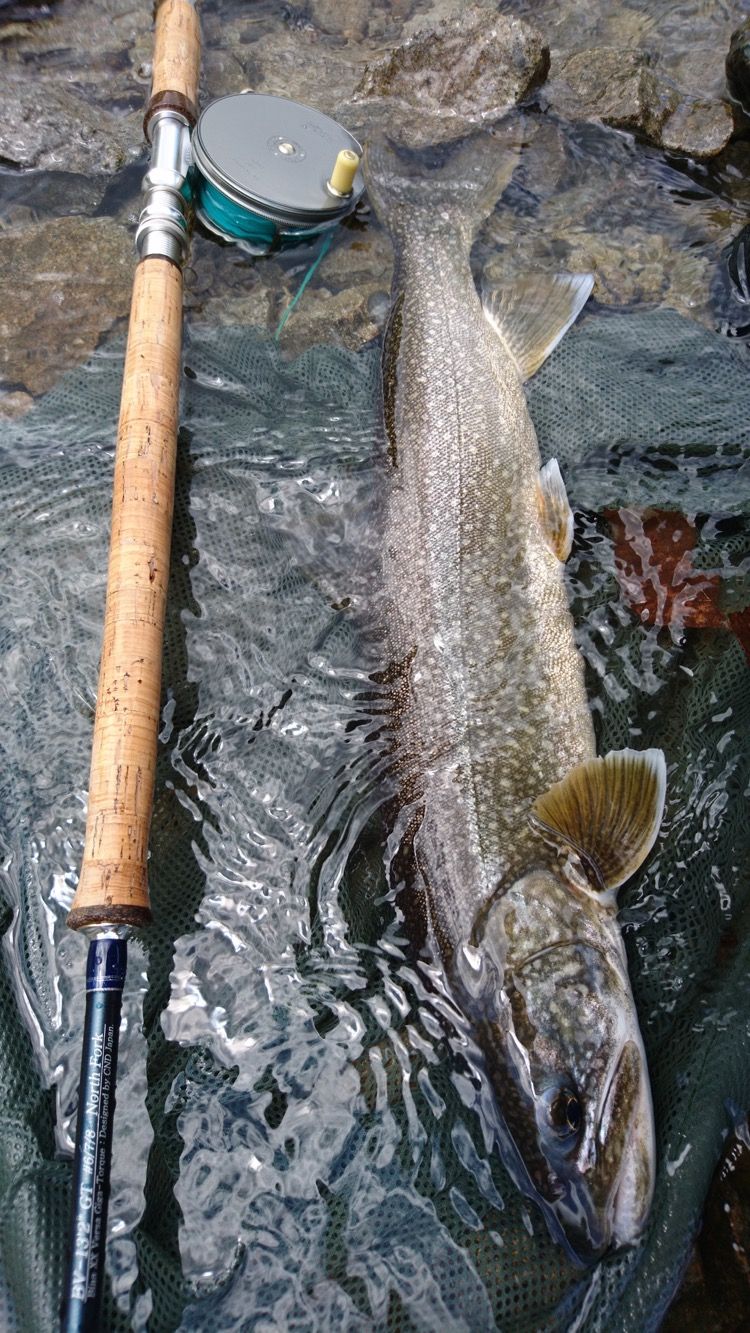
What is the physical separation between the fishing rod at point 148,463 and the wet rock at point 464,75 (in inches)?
25.8

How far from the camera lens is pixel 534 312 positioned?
3.88 meters

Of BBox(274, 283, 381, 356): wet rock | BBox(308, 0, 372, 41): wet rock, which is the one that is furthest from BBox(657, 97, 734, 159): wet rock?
BBox(308, 0, 372, 41): wet rock

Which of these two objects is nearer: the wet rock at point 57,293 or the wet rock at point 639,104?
the wet rock at point 57,293

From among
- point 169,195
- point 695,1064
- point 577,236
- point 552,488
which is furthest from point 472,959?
point 577,236

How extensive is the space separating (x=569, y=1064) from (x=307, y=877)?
976 millimetres

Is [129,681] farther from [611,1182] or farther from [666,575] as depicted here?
[666,575]

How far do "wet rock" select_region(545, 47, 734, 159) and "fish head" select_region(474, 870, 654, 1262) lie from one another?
4.06 m

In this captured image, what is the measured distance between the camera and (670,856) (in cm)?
287

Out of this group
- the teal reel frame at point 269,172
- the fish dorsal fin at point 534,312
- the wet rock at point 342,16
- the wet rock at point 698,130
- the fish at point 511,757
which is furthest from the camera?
the wet rock at point 342,16

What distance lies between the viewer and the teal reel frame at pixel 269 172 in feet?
13.1

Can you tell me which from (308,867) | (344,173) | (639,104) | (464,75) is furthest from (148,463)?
(639,104)

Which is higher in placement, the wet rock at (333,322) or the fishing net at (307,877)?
the wet rock at (333,322)

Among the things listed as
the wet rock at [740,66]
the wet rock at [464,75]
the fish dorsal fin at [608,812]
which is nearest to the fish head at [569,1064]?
the fish dorsal fin at [608,812]

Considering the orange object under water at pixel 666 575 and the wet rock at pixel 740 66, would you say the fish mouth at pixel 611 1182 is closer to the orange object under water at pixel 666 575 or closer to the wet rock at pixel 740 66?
the orange object under water at pixel 666 575
